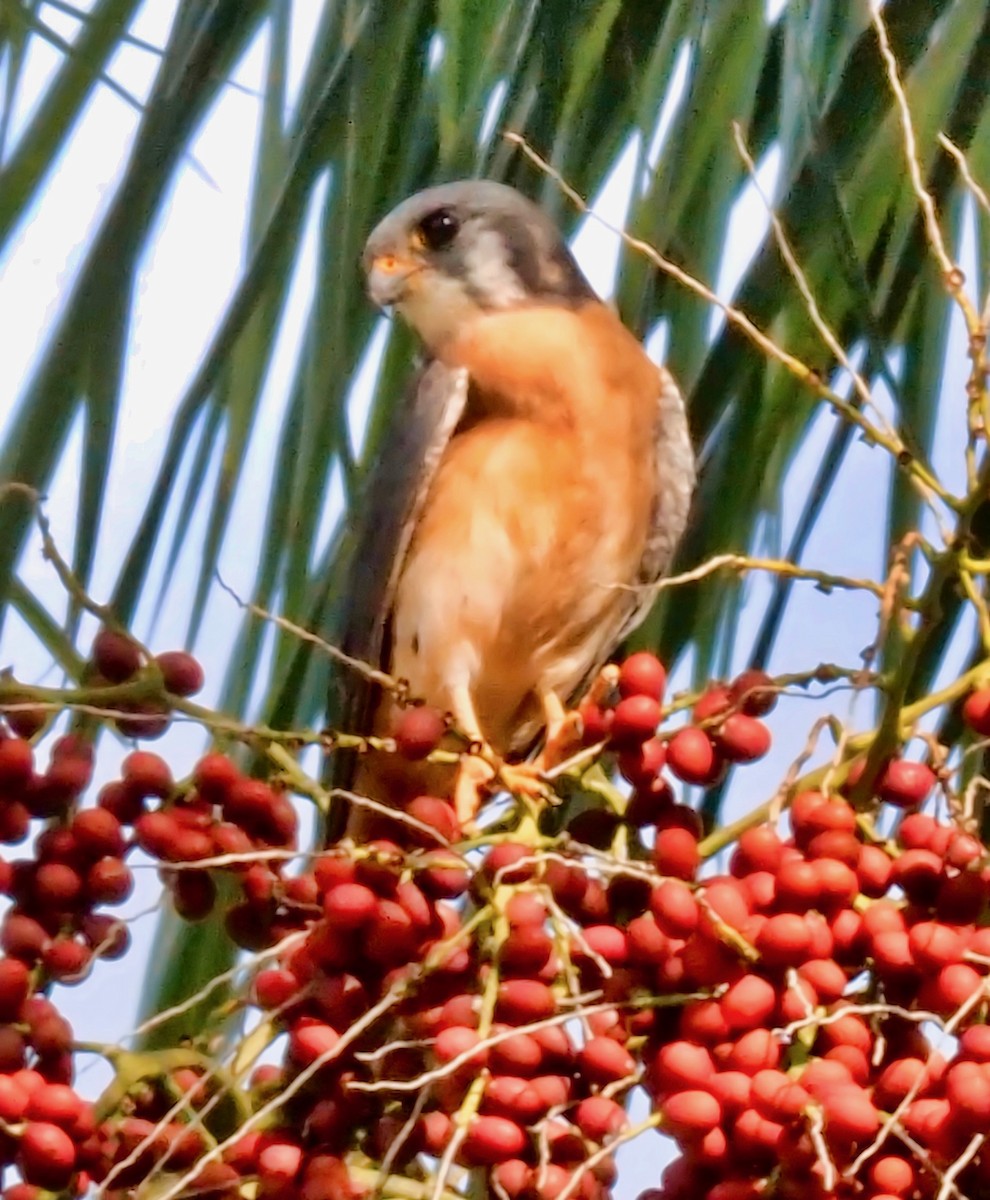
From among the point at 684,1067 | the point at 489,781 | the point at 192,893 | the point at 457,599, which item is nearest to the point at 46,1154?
the point at 192,893

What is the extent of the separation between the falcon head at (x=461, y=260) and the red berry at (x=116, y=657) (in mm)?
578

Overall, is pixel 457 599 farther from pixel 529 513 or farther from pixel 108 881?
pixel 108 881

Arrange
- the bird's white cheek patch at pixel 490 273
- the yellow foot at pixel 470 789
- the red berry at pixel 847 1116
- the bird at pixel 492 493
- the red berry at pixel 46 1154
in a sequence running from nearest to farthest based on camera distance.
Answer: the red berry at pixel 847 1116
the red berry at pixel 46 1154
the yellow foot at pixel 470 789
the bird at pixel 492 493
the bird's white cheek patch at pixel 490 273

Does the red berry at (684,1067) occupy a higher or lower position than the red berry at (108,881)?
lower

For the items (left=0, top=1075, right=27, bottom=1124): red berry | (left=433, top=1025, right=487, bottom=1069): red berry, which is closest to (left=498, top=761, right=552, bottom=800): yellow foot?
(left=433, top=1025, right=487, bottom=1069): red berry

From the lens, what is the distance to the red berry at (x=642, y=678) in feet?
2.00

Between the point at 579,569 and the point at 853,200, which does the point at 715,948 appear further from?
the point at 579,569

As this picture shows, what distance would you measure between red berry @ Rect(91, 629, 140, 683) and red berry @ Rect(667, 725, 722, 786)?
0.22 m

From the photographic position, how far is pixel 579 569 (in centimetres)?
119

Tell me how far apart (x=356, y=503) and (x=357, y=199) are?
0.24 meters

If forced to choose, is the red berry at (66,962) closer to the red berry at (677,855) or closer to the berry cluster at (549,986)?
the berry cluster at (549,986)

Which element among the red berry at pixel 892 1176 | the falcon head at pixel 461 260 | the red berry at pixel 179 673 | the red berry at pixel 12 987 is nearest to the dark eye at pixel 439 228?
the falcon head at pixel 461 260

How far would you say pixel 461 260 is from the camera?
1.28 m

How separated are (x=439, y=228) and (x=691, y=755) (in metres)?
0.75
